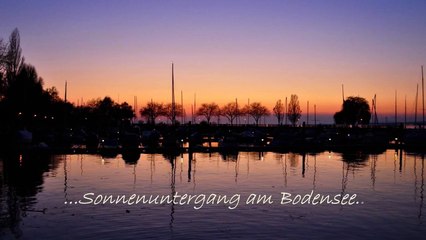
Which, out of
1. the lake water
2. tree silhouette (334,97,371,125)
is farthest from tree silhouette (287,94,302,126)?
the lake water

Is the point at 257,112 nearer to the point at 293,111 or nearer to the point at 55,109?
the point at 293,111

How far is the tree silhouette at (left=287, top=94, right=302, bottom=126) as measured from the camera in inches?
6531

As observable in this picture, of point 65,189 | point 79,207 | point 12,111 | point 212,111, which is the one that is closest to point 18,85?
point 12,111

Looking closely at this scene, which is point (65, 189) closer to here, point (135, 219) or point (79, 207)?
point (79, 207)

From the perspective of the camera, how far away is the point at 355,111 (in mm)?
150500

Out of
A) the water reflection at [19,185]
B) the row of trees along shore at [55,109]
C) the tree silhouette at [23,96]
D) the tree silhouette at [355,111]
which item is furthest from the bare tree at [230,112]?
the water reflection at [19,185]

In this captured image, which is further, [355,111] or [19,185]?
[355,111]

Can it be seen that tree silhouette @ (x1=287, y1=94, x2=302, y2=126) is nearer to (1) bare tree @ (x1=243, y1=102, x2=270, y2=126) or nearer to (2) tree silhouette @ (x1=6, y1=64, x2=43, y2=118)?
(1) bare tree @ (x1=243, y1=102, x2=270, y2=126)

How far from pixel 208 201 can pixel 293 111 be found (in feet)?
482

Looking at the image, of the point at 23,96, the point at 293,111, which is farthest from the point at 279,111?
the point at 23,96

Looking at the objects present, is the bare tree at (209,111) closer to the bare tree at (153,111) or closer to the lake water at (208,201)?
the bare tree at (153,111)

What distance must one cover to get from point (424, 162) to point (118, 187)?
99.0 feet

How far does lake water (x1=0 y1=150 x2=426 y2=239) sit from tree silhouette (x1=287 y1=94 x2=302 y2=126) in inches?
4937

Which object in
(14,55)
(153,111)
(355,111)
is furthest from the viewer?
(153,111)
